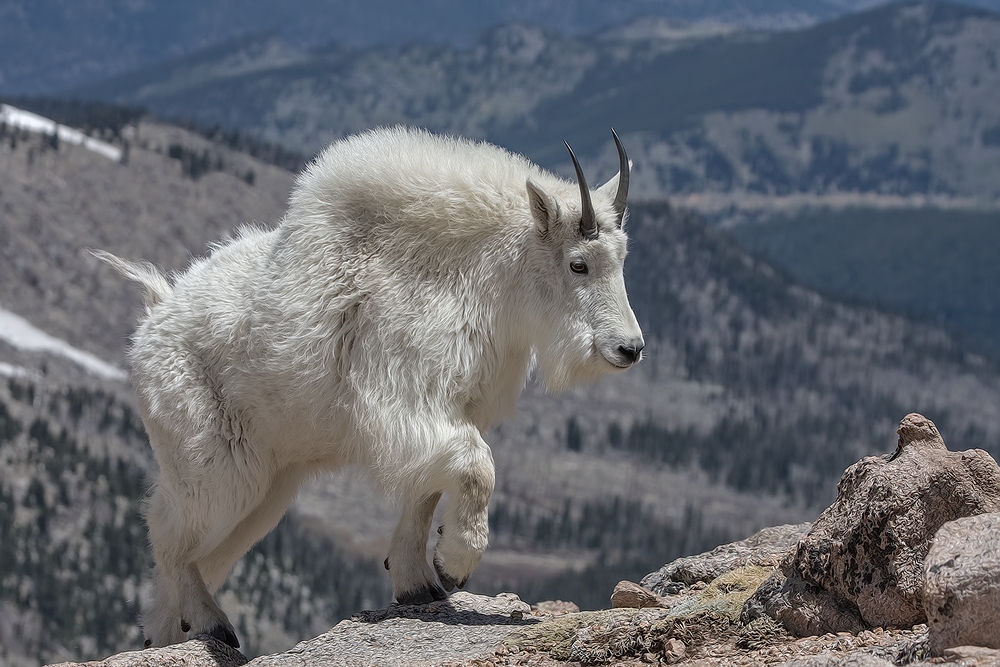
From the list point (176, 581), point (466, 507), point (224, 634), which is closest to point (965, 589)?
point (466, 507)

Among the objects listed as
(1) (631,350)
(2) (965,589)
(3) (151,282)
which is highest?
Answer: (3) (151,282)

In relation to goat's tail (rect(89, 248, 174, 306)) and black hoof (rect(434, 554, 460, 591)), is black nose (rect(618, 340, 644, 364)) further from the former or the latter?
goat's tail (rect(89, 248, 174, 306))

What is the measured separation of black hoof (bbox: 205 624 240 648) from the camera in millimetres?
12703

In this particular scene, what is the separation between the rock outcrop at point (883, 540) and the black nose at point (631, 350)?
250cm

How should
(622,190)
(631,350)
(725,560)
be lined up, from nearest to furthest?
1. (631,350)
2. (622,190)
3. (725,560)

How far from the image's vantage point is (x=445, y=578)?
39.5 feet

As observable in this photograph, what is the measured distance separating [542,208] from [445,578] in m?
3.36

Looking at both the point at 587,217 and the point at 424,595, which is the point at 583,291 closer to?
the point at 587,217

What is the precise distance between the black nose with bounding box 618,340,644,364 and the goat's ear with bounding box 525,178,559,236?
4.24ft

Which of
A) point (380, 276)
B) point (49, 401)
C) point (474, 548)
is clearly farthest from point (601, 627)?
point (49, 401)

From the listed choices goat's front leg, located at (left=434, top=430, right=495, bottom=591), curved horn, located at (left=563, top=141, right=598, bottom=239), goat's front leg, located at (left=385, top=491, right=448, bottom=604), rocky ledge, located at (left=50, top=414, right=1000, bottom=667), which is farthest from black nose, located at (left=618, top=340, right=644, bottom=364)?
goat's front leg, located at (left=385, top=491, right=448, bottom=604)

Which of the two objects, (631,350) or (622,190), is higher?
(622,190)

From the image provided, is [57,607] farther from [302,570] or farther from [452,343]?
[452,343]

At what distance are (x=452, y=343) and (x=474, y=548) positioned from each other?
1790 mm
